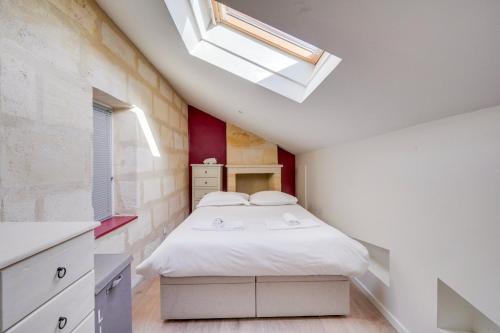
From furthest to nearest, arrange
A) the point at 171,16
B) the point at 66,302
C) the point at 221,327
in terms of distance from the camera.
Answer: the point at 221,327
the point at 171,16
the point at 66,302

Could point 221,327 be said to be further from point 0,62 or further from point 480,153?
point 0,62

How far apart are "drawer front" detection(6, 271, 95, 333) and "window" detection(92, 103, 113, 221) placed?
147 centimetres

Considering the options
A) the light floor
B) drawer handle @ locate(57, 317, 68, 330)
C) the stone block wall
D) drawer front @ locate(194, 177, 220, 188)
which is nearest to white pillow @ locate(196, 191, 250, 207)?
drawer front @ locate(194, 177, 220, 188)

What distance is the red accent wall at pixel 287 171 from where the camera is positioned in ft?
15.0

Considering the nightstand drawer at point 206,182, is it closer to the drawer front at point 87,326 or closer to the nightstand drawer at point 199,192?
the nightstand drawer at point 199,192

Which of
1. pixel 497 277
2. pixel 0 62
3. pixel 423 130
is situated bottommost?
pixel 497 277

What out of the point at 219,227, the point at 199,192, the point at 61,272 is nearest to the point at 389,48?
the point at 61,272

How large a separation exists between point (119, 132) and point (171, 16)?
127 centimetres

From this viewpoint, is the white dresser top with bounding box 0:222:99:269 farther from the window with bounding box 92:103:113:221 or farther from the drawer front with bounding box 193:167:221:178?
the drawer front with bounding box 193:167:221:178

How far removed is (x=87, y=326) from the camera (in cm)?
78

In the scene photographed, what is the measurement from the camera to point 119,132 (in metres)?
2.35

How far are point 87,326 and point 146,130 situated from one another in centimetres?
211

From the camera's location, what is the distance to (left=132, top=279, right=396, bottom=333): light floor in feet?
5.47

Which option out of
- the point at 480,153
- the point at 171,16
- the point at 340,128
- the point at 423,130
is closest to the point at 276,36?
the point at 171,16
